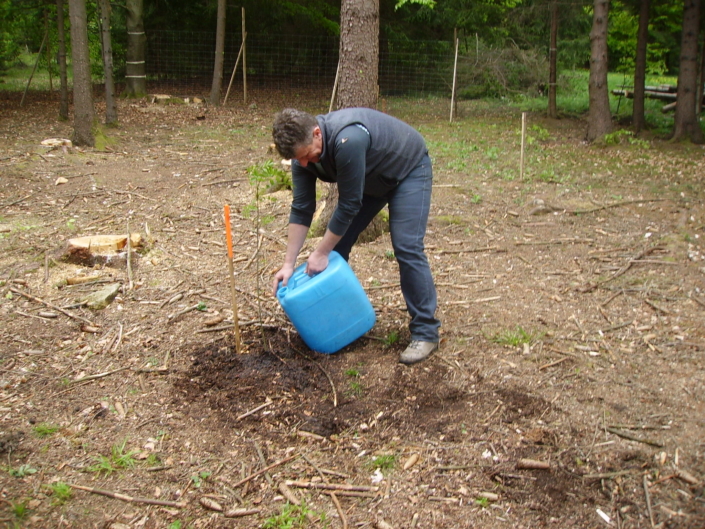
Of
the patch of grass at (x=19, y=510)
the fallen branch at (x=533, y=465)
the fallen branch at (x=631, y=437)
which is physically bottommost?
the patch of grass at (x=19, y=510)

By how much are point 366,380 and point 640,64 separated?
10753 mm

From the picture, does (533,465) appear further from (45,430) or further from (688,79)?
(688,79)

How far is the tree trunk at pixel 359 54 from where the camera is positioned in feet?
17.3

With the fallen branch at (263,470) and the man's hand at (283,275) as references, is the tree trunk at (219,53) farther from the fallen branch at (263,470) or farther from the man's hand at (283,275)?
the fallen branch at (263,470)

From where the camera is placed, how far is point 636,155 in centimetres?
979

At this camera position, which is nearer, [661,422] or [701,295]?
[661,422]

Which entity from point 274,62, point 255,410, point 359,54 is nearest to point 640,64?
point 359,54

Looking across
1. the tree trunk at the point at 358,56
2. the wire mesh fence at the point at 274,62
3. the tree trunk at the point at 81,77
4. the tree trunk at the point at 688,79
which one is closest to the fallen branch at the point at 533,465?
the tree trunk at the point at 358,56

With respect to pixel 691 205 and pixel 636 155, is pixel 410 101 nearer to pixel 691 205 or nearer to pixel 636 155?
pixel 636 155

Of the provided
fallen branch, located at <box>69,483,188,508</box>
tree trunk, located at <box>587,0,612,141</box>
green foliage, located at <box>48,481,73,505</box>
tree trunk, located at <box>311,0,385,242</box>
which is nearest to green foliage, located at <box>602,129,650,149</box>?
tree trunk, located at <box>587,0,612,141</box>

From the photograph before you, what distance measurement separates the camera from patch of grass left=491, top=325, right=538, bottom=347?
12.5 ft

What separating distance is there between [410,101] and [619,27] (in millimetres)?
10639

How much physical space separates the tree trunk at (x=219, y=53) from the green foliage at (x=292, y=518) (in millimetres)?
13443

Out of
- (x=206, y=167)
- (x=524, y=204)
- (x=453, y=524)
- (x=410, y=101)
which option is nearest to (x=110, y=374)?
(x=453, y=524)
